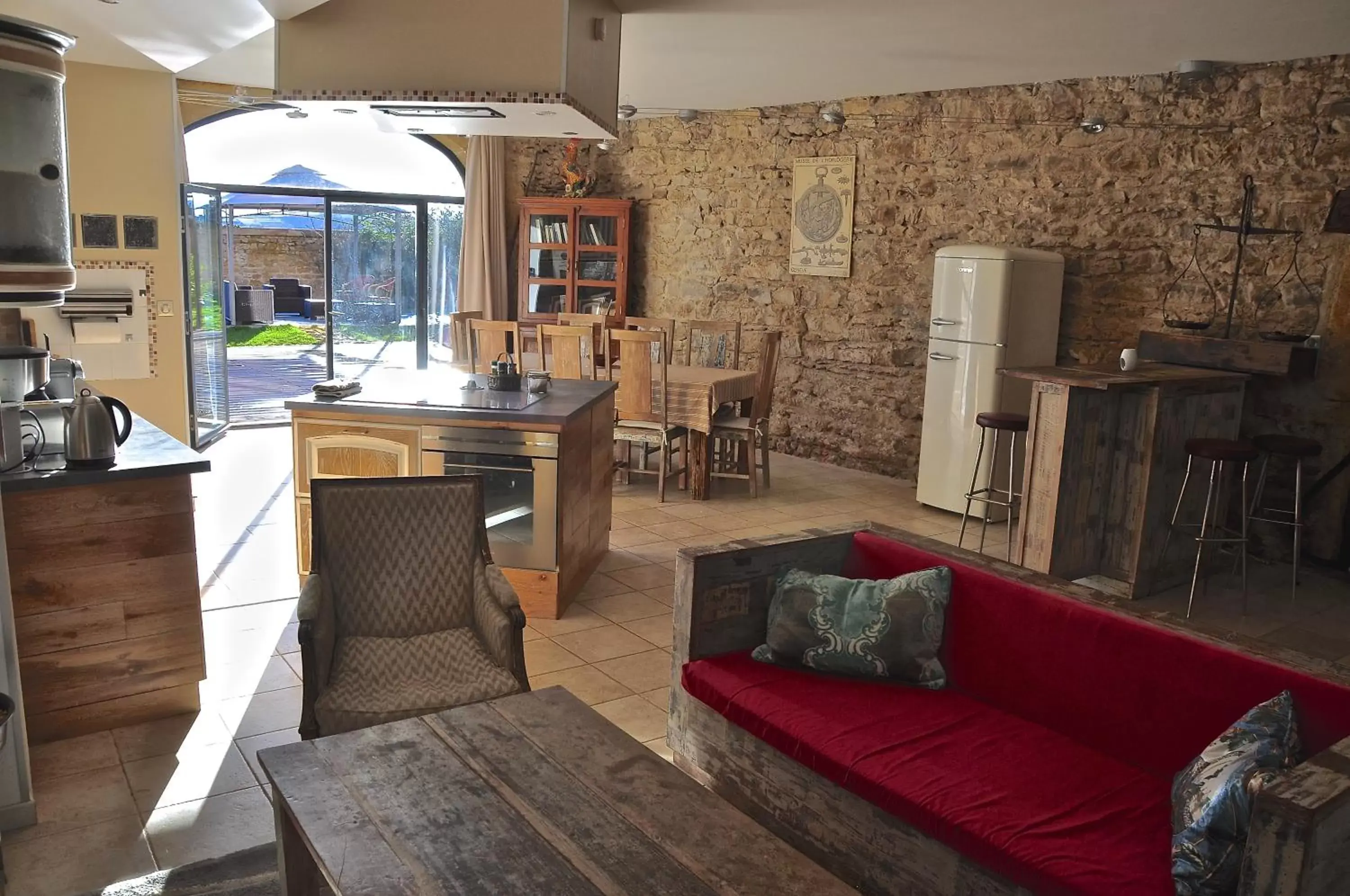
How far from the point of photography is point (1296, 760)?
1.90 metres

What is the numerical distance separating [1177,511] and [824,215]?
3739mm

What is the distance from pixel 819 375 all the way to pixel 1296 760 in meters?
6.13

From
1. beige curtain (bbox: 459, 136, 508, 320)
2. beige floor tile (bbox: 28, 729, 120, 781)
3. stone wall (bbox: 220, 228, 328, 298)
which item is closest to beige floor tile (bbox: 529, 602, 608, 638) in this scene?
beige floor tile (bbox: 28, 729, 120, 781)

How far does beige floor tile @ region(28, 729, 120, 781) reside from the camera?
2.95m

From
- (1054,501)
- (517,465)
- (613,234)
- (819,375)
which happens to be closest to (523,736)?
(517,465)

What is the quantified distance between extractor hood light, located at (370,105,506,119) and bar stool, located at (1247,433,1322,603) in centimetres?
389

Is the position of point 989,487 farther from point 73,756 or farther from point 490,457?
point 73,756

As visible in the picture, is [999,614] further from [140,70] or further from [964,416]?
[140,70]

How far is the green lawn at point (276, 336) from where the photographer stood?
35.1ft

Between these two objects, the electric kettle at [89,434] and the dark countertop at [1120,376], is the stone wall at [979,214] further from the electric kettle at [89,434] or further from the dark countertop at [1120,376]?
the electric kettle at [89,434]

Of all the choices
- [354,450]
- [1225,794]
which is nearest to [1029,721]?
[1225,794]

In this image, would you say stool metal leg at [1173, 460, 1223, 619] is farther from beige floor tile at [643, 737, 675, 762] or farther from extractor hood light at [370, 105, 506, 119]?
extractor hood light at [370, 105, 506, 119]

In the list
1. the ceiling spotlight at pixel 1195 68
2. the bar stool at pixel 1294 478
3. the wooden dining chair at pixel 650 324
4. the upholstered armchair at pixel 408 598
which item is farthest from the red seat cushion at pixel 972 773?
the wooden dining chair at pixel 650 324

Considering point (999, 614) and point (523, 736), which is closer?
point (523, 736)
